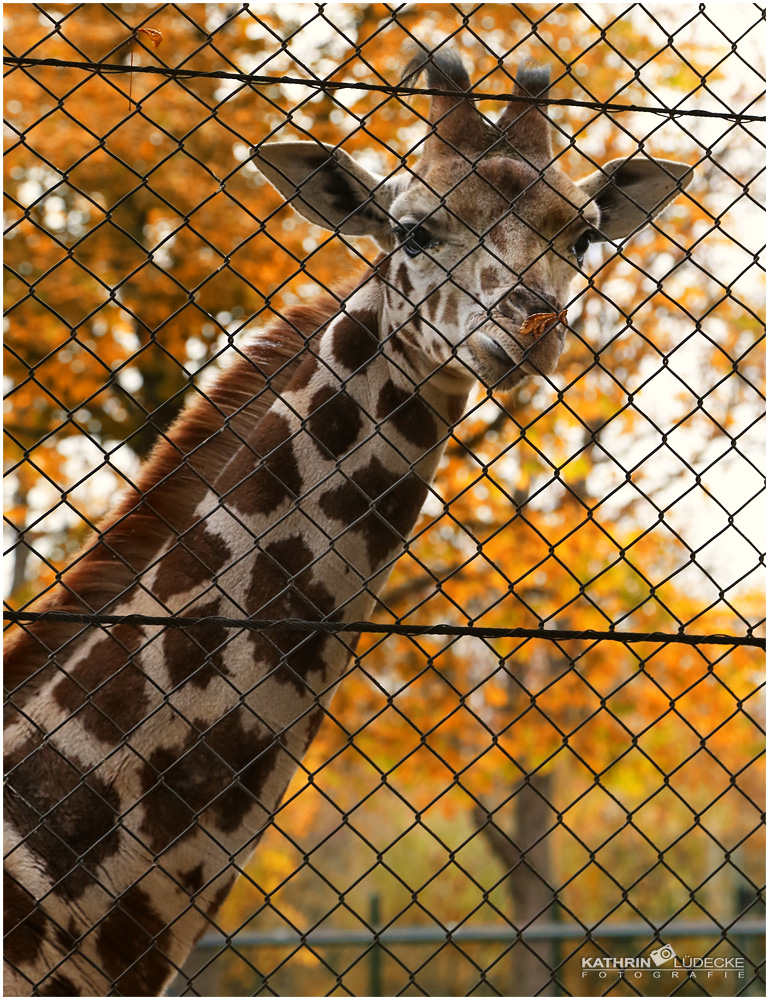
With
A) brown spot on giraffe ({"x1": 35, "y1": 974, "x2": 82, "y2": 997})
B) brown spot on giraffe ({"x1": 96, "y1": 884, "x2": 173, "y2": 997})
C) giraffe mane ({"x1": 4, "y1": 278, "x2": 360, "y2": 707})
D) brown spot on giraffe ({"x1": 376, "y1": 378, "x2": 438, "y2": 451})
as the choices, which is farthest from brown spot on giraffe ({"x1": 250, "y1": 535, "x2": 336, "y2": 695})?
brown spot on giraffe ({"x1": 35, "y1": 974, "x2": 82, "y2": 997})

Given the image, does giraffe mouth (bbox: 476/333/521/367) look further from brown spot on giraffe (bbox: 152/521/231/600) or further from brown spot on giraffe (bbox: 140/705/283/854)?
brown spot on giraffe (bbox: 140/705/283/854)

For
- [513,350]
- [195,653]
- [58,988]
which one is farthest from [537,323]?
[58,988]

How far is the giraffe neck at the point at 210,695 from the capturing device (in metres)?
2.63

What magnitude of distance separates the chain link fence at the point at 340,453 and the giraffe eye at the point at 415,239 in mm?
22

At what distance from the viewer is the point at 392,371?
3012mm

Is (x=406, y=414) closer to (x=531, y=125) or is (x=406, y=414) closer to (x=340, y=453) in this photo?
(x=340, y=453)

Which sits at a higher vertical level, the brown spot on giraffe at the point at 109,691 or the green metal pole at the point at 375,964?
the green metal pole at the point at 375,964

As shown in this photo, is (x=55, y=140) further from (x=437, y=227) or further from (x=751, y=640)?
(x=751, y=640)

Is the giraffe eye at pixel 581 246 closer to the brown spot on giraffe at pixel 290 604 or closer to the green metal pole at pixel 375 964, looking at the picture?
the brown spot on giraffe at pixel 290 604

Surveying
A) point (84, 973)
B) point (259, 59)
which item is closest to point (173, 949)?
point (84, 973)

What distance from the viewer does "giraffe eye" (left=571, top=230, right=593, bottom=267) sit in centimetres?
296

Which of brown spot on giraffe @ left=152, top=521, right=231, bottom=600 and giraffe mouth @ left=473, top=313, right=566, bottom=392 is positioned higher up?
giraffe mouth @ left=473, top=313, right=566, bottom=392

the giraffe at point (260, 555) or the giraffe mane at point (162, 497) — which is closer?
the giraffe at point (260, 555)

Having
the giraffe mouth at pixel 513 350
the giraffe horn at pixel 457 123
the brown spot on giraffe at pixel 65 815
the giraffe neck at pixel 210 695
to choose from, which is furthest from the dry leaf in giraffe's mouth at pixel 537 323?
the brown spot on giraffe at pixel 65 815
